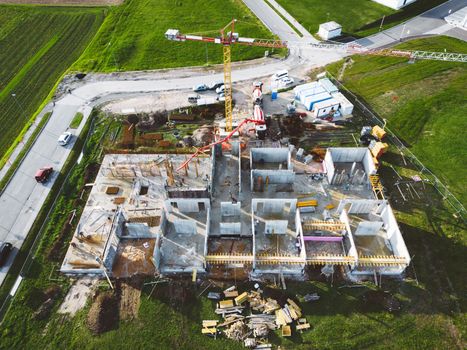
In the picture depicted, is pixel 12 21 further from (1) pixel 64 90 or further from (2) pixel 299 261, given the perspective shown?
(2) pixel 299 261

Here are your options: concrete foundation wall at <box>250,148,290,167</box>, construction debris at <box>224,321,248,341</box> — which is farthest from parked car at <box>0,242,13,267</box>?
concrete foundation wall at <box>250,148,290,167</box>

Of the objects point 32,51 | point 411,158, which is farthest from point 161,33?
point 411,158

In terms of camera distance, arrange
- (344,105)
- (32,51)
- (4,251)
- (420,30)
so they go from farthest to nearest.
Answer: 1. (420,30)
2. (32,51)
3. (344,105)
4. (4,251)

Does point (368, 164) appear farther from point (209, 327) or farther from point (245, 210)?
point (209, 327)

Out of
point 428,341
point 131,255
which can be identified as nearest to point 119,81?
point 131,255

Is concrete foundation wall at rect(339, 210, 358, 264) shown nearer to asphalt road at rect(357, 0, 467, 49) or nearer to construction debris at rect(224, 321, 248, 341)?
construction debris at rect(224, 321, 248, 341)

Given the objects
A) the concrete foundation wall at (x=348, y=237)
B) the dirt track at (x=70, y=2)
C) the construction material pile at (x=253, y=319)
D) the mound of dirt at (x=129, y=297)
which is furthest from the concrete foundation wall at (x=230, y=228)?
the dirt track at (x=70, y=2)
